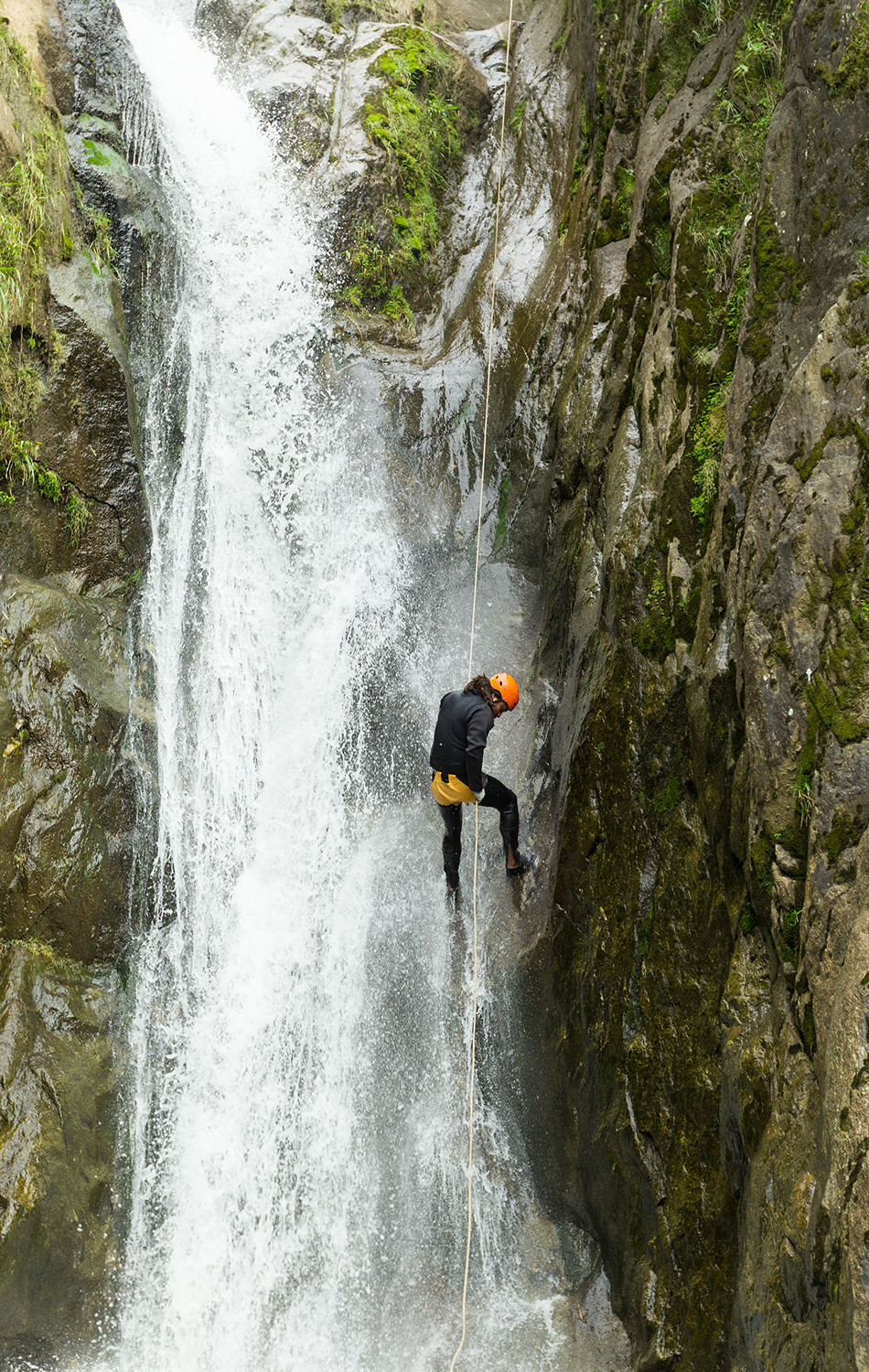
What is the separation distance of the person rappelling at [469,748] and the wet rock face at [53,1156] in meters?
3.09

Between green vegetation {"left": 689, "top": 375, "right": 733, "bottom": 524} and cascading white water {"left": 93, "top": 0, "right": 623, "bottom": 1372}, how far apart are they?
344 cm

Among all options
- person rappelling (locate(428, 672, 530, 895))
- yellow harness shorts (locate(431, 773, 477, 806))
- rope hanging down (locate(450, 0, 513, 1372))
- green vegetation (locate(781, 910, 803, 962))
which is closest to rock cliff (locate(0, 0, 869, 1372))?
green vegetation (locate(781, 910, 803, 962))

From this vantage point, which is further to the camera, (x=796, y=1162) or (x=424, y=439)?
(x=424, y=439)

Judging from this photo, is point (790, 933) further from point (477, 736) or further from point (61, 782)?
point (61, 782)

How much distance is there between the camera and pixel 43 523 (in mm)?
7414

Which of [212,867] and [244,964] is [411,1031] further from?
[212,867]

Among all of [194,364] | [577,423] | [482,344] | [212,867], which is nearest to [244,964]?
[212,867]

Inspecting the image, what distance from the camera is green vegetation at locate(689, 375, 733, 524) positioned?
16.8ft

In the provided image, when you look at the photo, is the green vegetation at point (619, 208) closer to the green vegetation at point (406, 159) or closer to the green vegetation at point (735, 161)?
the green vegetation at point (735, 161)

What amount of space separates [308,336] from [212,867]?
5728 millimetres

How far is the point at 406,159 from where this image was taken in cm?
1031

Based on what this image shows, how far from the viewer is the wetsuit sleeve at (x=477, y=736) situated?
5.85 m

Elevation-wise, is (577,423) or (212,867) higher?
(577,423)

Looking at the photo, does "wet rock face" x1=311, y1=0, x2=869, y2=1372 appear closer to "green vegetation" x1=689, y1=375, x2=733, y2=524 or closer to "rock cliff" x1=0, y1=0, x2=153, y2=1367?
"green vegetation" x1=689, y1=375, x2=733, y2=524
